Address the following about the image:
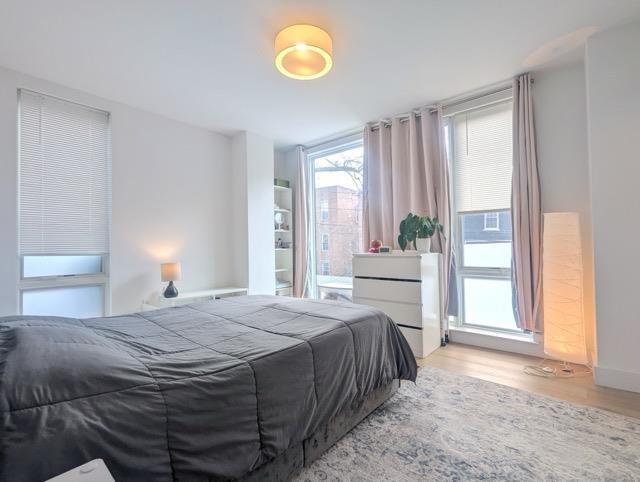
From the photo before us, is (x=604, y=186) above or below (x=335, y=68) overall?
below

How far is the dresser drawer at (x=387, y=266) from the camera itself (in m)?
3.06

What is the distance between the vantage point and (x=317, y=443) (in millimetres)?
1529

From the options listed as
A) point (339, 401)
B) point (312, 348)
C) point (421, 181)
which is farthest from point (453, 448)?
point (421, 181)

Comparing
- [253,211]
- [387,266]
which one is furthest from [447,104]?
[253,211]

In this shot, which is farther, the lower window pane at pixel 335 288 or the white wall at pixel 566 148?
the lower window pane at pixel 335 288

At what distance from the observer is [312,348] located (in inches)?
58.5

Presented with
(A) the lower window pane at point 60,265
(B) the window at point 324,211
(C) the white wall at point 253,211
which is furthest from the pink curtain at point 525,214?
(A) the lower window pane at point 60,265

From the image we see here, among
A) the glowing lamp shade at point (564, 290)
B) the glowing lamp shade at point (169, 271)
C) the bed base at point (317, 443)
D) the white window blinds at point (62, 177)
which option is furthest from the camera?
the glowing lamp shade at point (169, 271)

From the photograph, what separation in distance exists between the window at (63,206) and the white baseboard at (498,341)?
3829mm

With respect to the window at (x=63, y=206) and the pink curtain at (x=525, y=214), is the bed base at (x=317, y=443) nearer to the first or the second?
the pink curtain at (x=525, y=214)

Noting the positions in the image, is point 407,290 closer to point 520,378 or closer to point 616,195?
point 520,378

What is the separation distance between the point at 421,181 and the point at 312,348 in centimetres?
273

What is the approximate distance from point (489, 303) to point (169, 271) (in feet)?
11.5

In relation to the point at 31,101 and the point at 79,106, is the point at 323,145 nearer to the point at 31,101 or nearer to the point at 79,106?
the point at 79,106
